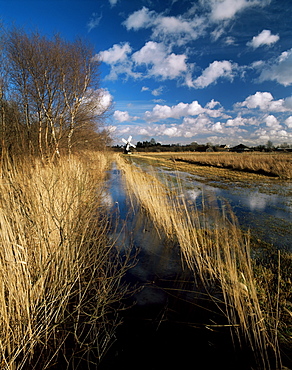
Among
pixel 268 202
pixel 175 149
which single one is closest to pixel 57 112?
pixel 268 202

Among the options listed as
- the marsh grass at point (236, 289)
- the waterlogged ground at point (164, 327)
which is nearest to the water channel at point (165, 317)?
the waterlogged ground at point (164, 327)

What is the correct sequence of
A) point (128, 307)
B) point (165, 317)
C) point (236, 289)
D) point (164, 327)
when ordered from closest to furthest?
point (236, 289)
point (164, 327)
point (165, 317)
point (128, 307)

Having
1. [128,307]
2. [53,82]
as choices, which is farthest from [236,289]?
[53,82]

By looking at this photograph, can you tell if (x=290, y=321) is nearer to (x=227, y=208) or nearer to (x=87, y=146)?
(x=227, y=208)

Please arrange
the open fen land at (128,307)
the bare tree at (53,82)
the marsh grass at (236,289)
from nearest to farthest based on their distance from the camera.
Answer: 1. the open fen land at (128,307)
2. the marsh grass at (236,289)
3. the bare tree at (53,82)

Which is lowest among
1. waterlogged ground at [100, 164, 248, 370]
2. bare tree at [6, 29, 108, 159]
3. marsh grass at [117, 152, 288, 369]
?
waterlogged ground at [100, 164, 248, 370]

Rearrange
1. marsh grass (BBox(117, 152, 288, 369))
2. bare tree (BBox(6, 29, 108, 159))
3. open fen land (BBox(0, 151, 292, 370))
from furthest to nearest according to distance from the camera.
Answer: bare tree (BBox(6, 29, 108, 159)), marsh grass (BBox(117, 152, 288, 369)), open fen land (BBox(0, 151, 292, 370))

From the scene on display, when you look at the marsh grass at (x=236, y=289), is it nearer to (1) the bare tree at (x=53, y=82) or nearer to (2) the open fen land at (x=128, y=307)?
(2) the open fen land at (x=128, y=307)

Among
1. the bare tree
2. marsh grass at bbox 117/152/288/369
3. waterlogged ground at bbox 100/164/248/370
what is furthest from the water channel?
the bare tree

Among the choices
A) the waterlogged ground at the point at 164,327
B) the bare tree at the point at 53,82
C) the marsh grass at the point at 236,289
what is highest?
the bare tree at the point at 53,82

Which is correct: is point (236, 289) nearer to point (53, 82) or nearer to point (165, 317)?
point (165, 317)

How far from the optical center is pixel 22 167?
159 inches

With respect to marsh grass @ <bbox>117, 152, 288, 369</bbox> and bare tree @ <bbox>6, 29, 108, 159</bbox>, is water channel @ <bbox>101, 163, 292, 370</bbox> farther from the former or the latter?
bare tree @ <bbox>6, 29, 108, 159</bbox>

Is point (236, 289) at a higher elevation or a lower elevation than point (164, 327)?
higher
